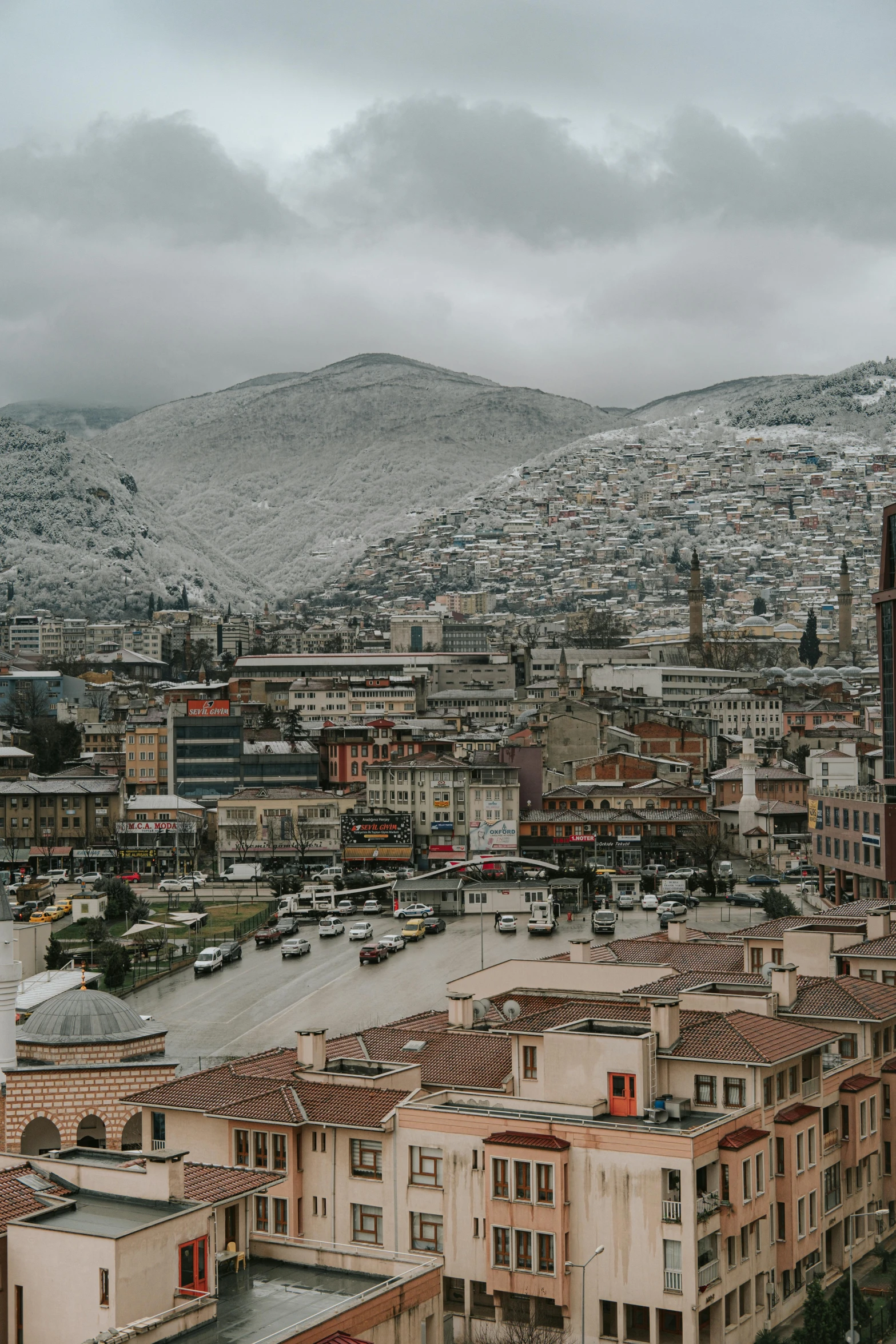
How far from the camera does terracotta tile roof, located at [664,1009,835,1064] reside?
77.2 feet

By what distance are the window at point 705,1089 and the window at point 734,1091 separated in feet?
0.54

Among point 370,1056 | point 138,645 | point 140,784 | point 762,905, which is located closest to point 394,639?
point 138,645

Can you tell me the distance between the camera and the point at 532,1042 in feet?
76.2

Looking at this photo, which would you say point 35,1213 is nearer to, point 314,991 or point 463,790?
point 314,991

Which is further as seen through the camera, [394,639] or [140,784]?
[394,639]

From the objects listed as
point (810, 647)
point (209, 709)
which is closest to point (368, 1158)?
point (209, 709)

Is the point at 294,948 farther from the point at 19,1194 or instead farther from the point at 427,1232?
the point at 19,1194

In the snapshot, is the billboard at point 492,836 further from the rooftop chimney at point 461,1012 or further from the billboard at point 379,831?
the rooftop chimney at point 461,1012

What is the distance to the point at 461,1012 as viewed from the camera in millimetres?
28547

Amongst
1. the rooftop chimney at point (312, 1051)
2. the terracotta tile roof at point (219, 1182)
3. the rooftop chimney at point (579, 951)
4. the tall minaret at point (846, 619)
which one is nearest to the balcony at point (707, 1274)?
the terracotta tile roof at point (219, 1182)

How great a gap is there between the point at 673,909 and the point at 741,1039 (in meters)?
37.4

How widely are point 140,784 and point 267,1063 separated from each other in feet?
209

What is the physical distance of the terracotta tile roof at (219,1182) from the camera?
61.0 feet

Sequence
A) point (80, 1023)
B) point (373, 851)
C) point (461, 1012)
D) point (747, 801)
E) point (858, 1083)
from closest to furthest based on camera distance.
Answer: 1. point (80, 1023)
2. point (858, 1083)
3. point (461, 1012)
4. point (373, 851)
5. point (747, 801)
